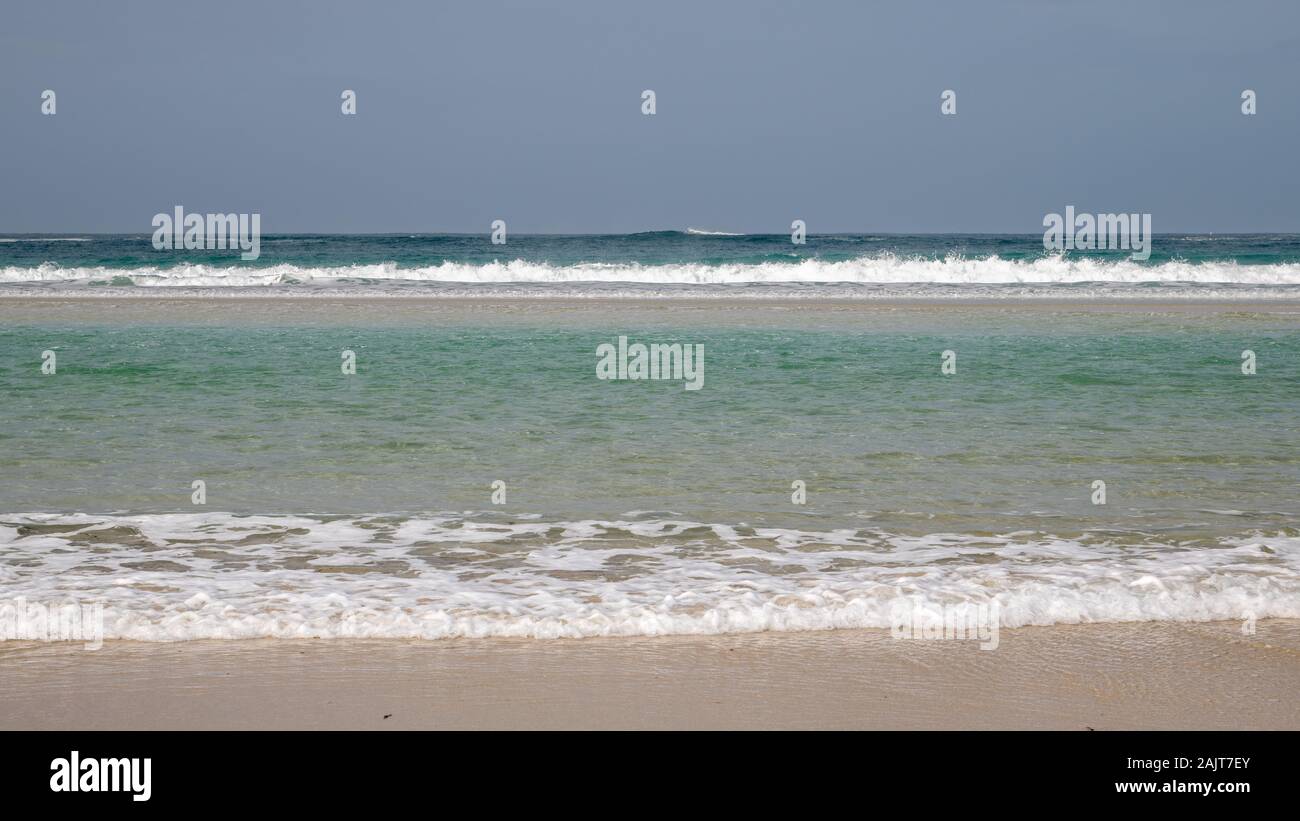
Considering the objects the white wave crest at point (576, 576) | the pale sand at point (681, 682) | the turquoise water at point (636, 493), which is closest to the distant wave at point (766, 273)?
the turquoise water at point (636, 493)

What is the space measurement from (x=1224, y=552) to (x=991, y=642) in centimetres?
169

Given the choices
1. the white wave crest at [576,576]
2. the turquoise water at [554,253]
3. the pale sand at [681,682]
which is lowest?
the pale sand at [681,682]

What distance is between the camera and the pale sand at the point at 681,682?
327 cm

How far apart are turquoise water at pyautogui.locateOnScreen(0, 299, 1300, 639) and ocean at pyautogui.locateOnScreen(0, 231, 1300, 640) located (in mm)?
24

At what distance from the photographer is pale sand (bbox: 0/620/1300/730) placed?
10.7 feet

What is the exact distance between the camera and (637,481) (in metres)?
6.26

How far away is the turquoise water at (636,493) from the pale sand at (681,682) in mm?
200

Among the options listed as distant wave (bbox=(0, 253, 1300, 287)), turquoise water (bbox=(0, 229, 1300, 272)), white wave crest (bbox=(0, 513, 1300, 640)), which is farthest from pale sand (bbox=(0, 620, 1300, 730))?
turquoise water (bbox=(0, 229, 1300, 272))

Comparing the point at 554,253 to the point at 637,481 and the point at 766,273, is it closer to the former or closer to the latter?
the point at 766,273

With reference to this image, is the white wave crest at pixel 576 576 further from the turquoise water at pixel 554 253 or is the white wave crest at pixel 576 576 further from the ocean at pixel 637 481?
the turquoise water at pixel 554 253

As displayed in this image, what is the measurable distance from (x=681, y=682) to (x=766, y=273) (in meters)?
33.5

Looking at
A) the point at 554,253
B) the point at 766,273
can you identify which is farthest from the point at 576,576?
the point at 554,253

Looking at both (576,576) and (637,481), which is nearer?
(576,576)
